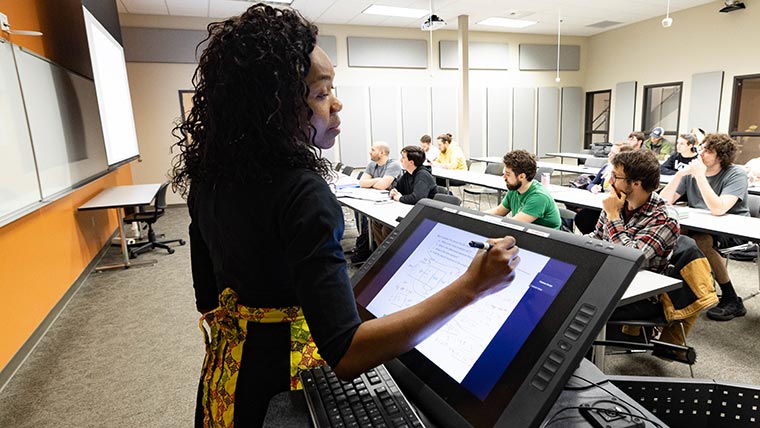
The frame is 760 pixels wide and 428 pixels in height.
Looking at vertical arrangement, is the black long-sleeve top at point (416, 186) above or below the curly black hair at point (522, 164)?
below

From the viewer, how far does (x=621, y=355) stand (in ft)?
8.27

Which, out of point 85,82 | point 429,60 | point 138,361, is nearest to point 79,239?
point 85,82

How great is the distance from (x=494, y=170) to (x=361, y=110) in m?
2.99

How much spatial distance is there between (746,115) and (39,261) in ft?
31.3

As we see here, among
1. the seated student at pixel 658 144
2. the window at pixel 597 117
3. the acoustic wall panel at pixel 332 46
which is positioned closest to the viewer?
the seated student at pixel 658 144

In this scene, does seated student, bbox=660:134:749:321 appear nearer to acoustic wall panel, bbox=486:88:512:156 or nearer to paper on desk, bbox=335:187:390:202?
paper on desk, bbox=335:187:390:202

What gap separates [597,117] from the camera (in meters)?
10.0

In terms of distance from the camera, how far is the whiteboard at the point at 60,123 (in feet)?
9.62

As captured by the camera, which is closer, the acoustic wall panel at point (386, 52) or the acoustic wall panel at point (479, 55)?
the acoustic wall panel at point (386, 52)

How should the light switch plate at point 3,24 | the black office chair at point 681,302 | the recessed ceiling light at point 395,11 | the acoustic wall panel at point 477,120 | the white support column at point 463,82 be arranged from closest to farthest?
1. the black office chair at point 681,302
2. the light switch plate at point 3,24
3. the recessed ceiling light at point 395,11
4. the white support column at point 463,82
5. the acoustic wall panel at point 477,120

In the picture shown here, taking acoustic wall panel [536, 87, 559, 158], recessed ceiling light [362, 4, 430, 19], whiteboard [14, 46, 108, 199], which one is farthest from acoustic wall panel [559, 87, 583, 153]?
whiteboard [14, 46, 108, 199]

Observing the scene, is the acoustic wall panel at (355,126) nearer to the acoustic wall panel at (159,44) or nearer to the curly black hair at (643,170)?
the acoustic wall panel at (159,44)

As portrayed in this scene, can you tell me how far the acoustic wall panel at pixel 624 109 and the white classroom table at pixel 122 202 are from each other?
8.61m

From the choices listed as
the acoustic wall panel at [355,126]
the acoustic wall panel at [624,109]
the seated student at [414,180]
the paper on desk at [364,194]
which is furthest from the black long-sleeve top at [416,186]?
the acoustic wall panel at [624,109]
